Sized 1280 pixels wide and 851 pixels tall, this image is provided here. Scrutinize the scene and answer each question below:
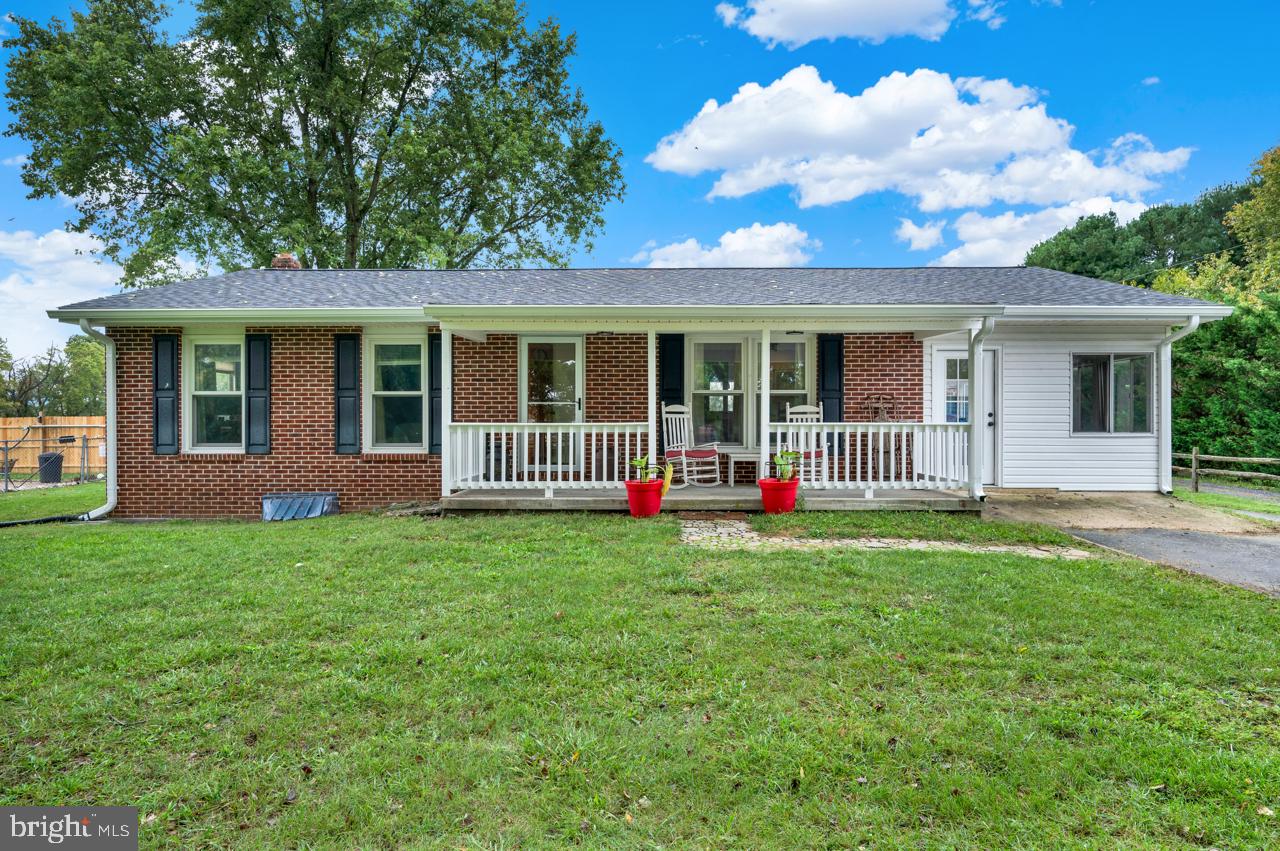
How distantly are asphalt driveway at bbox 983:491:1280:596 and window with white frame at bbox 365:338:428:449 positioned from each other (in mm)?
7452

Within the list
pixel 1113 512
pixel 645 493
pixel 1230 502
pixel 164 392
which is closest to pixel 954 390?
pixel 1113 512

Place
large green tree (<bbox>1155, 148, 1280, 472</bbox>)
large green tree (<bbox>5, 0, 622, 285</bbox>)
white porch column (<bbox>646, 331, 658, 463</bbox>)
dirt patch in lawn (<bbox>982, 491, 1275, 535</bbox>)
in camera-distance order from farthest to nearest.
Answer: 1. large green tree (<bbox>5, 0, 622, 285</bbox>)
2. large green tree (<bbox>1155, 148, 1280, 472</bbox>)
3. white porch column (<bbox>646, 331, 658, 463</bbox>)
4. dirt patch in lawn (<bbox>982, 491, 1275, 535</bbox>)

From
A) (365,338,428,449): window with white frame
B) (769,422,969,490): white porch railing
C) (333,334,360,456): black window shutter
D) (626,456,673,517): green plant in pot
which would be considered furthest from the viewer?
(365,338,428,449): window with white frame

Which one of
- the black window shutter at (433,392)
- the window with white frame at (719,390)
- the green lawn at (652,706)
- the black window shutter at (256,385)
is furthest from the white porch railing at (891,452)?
the black window shutter at (256,385)

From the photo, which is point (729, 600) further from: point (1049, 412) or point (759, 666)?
point (1049, 412)

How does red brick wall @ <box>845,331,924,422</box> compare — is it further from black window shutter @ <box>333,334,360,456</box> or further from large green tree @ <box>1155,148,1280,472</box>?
black window shutter @ <box>333,334,360,456</box>

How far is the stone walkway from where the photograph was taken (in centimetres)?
554

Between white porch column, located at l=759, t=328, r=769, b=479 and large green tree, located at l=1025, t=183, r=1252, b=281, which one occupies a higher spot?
large green tree, located at l=1025, t=183, r=1252, b=281

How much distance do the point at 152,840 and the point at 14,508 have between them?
11012 millimetres

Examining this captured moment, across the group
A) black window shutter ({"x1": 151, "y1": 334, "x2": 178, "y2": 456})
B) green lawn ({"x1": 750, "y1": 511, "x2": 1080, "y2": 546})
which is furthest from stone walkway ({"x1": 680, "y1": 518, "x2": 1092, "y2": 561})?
black window shutter ({"x1": 151, "y1": 334, "x2": 178, "y2": 456})

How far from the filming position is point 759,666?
3.06 m

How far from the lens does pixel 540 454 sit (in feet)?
28.8

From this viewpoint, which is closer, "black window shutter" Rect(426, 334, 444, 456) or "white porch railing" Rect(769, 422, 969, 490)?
"white porch railing" Rect(769, 422, 969, 490)

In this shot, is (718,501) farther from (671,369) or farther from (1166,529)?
(1166,529)
